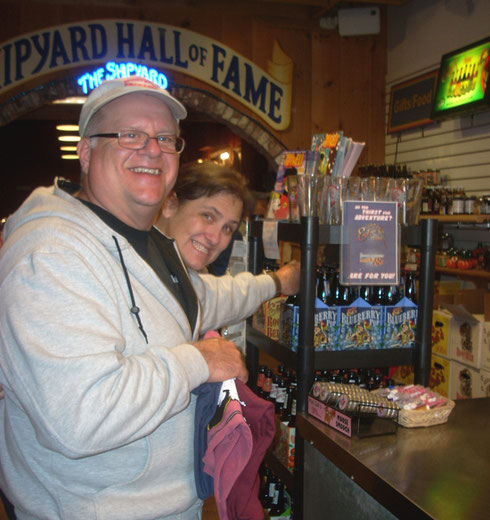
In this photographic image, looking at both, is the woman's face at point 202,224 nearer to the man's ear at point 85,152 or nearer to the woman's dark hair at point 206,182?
the woman's dark hair at point 206,182

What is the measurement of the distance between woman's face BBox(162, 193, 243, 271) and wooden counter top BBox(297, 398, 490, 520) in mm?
861

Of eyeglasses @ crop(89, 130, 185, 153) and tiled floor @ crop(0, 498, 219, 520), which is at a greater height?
eyeglasses @ crop(89, 130, 185, 153)

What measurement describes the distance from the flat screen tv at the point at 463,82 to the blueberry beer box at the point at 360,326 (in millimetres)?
3161

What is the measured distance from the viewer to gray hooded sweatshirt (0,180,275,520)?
3.67 ft

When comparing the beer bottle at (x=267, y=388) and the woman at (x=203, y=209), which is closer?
the woman at (x=203, y=209)

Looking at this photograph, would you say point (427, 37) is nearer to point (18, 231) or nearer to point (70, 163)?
point (18, 231)

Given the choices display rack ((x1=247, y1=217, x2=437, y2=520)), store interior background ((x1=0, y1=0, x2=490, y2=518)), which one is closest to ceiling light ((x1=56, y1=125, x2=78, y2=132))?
store interior background ((x1=0, y1=0, x2=490, y2=518))

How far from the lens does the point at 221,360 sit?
4.89 feet

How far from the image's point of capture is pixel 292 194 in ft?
7.30

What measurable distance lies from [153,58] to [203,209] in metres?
3.87

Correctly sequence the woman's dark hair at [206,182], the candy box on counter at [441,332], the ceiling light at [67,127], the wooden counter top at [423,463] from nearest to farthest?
1. the wooden counter top at [423,463]
2. the woman's dark hair at [206,182]
3. the candy box on counter at [441,332]
4. the ceiling light at [67,127]

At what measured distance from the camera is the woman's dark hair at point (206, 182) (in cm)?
236

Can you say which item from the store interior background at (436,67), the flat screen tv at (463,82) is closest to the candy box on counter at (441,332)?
the store interior background at (436,67)

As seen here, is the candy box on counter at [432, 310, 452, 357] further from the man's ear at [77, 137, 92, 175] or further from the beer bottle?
the man's ear at [77, 137, 92, 175]
